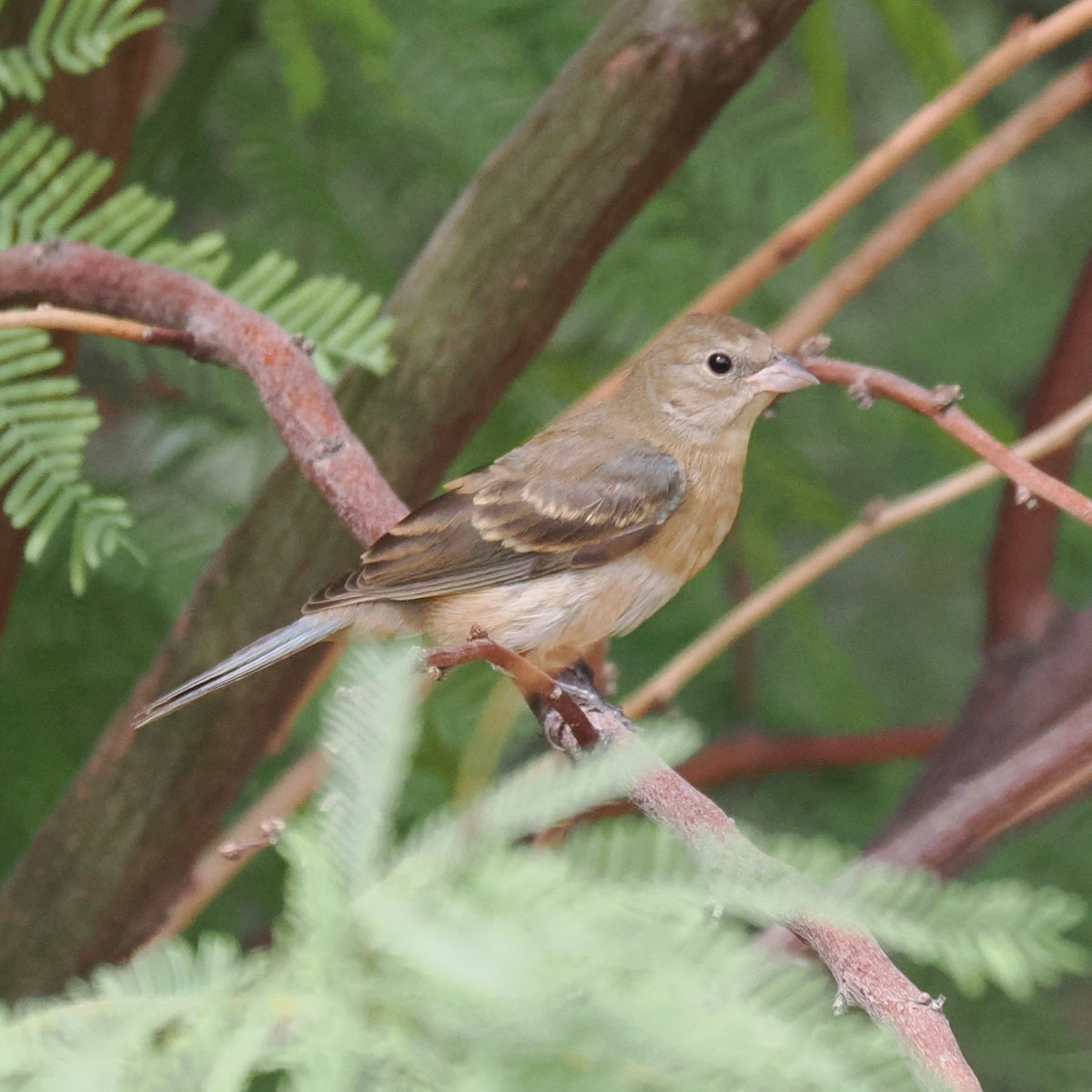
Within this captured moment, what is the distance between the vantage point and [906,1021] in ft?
3.13

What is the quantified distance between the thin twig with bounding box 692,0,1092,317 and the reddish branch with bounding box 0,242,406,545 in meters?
0.70

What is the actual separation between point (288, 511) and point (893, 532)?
162 cm

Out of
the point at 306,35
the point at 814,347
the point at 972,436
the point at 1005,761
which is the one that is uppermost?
the point at 306,35

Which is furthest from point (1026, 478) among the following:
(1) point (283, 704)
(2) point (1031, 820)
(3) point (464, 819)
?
(1) point (283, 704)

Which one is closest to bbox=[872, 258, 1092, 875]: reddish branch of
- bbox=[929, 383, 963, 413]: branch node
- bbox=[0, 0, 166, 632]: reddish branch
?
bbox=[929, 383, 963, 413]: branch node

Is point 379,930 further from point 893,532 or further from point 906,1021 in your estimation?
point 893,532

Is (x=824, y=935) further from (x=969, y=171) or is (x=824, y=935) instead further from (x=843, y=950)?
(x=969, y=171)

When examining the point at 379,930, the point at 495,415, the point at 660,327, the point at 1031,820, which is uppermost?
the point at 660,327

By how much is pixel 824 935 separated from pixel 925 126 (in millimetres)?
1213

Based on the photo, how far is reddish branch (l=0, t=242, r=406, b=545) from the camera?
1.56 m

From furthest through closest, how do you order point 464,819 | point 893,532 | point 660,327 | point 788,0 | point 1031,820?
1. point 893,532
2. point 660,327
3. point 1031,820
4. point 788,0
5. point 464,819

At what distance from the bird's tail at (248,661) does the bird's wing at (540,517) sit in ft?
0.86

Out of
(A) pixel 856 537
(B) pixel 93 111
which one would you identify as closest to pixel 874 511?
(A) pixel 856 537

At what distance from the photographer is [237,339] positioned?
163 centimetres
